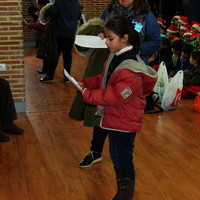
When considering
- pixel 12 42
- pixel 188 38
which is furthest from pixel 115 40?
pixel 188 38

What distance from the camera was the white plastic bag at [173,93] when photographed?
5.03m

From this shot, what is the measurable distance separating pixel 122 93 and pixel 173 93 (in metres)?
2.78

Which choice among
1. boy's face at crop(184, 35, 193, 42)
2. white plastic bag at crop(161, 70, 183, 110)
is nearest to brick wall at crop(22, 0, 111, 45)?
boy's face at crop(184, 35, 193, 42)

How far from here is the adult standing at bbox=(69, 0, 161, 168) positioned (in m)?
3.19

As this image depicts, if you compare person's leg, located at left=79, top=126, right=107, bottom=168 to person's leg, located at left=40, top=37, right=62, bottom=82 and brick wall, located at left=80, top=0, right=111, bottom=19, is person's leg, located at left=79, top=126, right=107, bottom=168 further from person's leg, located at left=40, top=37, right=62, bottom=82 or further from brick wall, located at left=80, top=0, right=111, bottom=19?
brick wall, located at left=80, top=0, right=111, bottom=19

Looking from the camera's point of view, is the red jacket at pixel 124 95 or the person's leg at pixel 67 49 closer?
the red jacket at pixel 124 95

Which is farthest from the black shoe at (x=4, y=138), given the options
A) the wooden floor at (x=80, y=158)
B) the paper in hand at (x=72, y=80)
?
the paper in hand at (x=72, y=80)

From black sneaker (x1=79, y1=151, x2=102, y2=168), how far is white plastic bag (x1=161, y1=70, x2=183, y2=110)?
6.02ft

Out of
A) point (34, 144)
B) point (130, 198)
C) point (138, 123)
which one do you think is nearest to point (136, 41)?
point (138, 123)

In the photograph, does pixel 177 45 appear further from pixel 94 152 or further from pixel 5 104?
pixel 94 152

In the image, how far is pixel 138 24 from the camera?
10.6ft

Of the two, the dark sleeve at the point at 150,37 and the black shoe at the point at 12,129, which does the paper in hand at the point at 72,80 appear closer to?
the dark sleeve at the point at 150,37

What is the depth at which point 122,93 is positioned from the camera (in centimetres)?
240

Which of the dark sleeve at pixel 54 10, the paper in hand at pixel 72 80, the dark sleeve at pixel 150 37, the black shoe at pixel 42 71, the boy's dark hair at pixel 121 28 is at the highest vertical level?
the boy's dark hair at pixel 121 28
